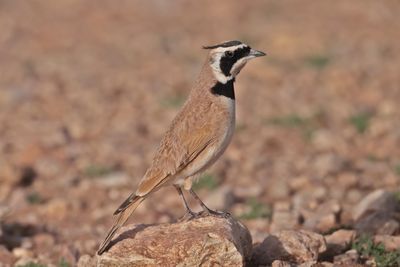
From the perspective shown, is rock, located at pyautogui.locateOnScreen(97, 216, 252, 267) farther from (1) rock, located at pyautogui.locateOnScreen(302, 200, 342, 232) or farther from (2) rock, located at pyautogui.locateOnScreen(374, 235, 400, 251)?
(1) rock, located at pyautogui.locateOnScreen(302, 200, 342, 232)

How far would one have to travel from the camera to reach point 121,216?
5793mm

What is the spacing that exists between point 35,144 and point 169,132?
4524 mm

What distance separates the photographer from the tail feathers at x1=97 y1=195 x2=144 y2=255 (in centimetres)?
566

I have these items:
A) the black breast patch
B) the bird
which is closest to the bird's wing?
the bird

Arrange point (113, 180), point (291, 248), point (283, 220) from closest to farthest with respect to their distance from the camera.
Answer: point (291, 248) → point (283, 220) → point (113, 180)

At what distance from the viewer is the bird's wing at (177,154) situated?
603 centimetres

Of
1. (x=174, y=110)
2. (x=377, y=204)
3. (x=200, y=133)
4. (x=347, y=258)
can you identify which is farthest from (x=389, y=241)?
(x=174, y=110)

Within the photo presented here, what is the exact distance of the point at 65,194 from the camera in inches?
363

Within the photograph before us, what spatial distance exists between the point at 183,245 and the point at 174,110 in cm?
658

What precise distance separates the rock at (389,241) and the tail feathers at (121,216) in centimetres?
202

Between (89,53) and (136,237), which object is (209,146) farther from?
(89,53)

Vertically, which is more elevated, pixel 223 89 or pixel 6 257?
pixel 223 89

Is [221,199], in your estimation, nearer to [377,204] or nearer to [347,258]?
[377,204]

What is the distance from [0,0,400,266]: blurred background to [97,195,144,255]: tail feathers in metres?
1.29
